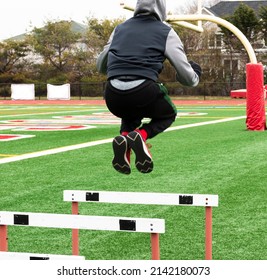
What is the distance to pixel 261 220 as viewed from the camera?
763 cm

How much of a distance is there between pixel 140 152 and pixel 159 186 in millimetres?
4441

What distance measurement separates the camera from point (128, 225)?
15.3 feet

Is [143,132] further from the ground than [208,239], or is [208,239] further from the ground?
[143,132]

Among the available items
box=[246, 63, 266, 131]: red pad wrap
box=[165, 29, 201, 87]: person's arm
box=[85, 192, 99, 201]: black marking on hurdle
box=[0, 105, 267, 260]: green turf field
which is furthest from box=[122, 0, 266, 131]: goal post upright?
box=[85, 192, 99, 201]: black marking on hurdle

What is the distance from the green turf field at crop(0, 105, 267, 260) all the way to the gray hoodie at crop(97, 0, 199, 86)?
1538 mm

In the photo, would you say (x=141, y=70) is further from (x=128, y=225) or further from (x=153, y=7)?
(x=128, y=225)

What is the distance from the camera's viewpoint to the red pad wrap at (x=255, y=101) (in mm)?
19312

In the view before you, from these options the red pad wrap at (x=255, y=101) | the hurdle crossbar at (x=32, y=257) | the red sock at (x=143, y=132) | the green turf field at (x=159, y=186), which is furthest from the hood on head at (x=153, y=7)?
the red pad wrap at (x=255, y=101)

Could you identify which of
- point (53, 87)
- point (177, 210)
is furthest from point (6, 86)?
point (177, 210)

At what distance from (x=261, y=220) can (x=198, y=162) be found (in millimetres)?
4921

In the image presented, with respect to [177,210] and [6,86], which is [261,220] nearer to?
[177,210]

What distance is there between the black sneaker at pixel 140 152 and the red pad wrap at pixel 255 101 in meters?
13.8

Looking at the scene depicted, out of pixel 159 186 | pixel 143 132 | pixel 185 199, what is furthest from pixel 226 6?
pixel 185 199

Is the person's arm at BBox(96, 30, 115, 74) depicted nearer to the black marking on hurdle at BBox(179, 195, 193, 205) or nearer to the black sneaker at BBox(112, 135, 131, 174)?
the black sneaker at BBox(112, 135, 131, 174)
